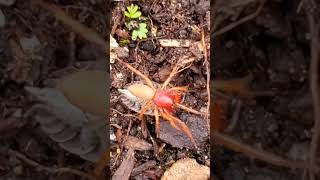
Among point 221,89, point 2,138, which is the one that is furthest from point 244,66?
point 2,138

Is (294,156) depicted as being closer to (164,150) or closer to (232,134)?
(232,134)

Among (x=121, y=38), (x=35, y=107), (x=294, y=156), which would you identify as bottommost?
(x=294, y=156)

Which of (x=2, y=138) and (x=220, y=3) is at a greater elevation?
(x=220, y=3)

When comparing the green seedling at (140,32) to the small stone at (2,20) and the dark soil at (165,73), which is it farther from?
the small stone at (2,20)

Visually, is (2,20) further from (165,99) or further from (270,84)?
(270,84)

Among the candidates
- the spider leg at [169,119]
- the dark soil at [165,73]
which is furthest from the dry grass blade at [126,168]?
the spider leg at [169,119]

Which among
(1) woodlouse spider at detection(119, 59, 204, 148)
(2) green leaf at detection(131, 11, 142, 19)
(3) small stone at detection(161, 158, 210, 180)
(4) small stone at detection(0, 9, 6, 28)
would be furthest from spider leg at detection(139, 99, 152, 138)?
(4) small stone at detection(0, 9, 6, 28)

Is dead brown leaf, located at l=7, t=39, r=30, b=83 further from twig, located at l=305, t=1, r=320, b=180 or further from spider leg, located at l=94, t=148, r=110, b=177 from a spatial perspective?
twig, located at l=305, t=1, r=320, b=180
